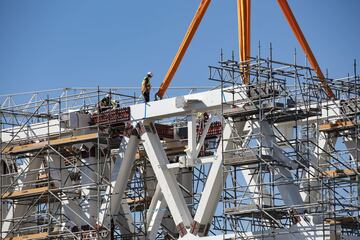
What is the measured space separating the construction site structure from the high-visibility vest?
3.29 ft

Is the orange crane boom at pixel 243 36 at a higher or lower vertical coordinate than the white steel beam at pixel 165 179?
higher

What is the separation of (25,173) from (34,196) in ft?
6.29

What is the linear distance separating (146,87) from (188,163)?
4945 millimetres

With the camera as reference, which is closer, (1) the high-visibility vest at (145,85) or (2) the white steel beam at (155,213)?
(1) the high-visibility vest at (145,85)

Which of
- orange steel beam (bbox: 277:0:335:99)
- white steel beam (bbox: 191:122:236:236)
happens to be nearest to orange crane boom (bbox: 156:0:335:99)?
orange steel beam (bbox: 277:0:335:99)

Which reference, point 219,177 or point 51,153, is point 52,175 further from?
point 219,177

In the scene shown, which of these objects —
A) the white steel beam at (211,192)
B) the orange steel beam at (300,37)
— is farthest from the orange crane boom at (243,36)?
the white steel beam at (211,192)

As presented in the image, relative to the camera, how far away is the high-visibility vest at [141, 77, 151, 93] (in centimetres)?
7719

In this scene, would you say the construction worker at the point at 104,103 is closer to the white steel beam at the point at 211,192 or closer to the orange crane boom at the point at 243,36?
the orange crane boom at the point at 243,36

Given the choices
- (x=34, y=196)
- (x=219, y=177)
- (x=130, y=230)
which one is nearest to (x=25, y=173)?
(x=34, y=196)

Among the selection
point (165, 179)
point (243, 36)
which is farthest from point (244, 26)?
point (165, 179)

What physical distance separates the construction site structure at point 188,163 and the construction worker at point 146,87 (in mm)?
671

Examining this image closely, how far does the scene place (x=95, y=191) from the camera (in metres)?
81.1

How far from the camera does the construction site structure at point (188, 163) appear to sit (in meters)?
Result: 70.2
